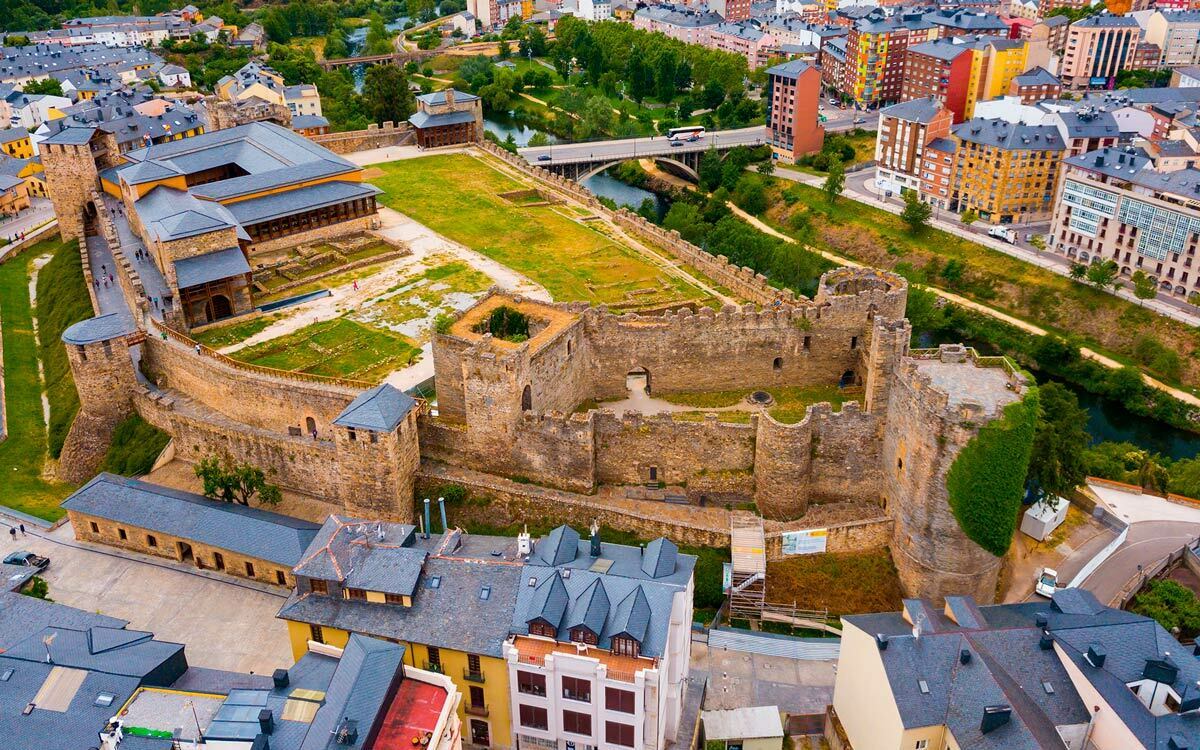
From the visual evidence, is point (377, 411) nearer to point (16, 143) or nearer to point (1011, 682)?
point (1011, 682)

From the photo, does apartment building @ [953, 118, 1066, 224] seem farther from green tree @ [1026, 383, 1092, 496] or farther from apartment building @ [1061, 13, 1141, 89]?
green tree @ [1026, 383, 1092, 496]

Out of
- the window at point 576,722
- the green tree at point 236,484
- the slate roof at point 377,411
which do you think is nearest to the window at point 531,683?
the window at point 576,722

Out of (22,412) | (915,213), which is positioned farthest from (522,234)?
(915,213)

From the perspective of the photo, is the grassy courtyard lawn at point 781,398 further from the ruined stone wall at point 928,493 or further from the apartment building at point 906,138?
the apartment building at point 906,138

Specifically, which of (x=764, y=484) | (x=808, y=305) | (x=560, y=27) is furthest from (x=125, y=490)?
(x=560, y=27)

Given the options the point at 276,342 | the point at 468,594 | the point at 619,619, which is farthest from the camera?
the point at 276,342

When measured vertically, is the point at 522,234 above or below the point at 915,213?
above

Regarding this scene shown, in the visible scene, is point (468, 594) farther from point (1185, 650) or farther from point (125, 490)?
point (1185, 650)
